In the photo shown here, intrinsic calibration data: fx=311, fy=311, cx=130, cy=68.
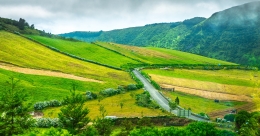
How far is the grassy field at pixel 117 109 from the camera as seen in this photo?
72.2 metres

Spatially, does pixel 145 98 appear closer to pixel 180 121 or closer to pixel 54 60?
pixel 180 121

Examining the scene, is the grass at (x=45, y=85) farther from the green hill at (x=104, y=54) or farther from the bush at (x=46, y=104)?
the green hill at (x=104, y=54)

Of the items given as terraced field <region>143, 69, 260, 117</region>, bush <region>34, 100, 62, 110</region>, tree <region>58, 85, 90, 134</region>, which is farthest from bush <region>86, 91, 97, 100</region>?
tree <region>58, 85, 90, 134</region>

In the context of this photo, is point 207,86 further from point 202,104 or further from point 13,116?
point 13,116

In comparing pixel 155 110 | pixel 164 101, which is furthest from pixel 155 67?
pixel 155 110

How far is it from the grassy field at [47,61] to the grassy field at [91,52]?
13.9 meters

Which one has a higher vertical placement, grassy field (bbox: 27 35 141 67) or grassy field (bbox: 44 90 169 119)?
grassy field (bbox: 27 35 141 67)

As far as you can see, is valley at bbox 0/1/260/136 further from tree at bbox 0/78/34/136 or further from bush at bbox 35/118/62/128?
tree at bbox 0/78/34/136

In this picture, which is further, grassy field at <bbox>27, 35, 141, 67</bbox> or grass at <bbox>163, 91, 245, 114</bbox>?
grassy field at <bbox>27, 35, 141, 67</bbox>

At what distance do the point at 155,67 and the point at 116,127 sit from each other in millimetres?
96409

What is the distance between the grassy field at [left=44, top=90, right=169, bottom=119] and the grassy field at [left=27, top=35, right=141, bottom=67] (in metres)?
57.5

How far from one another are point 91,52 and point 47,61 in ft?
156

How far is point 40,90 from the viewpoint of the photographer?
83188 millimetres

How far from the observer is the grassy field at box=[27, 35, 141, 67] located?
152m
